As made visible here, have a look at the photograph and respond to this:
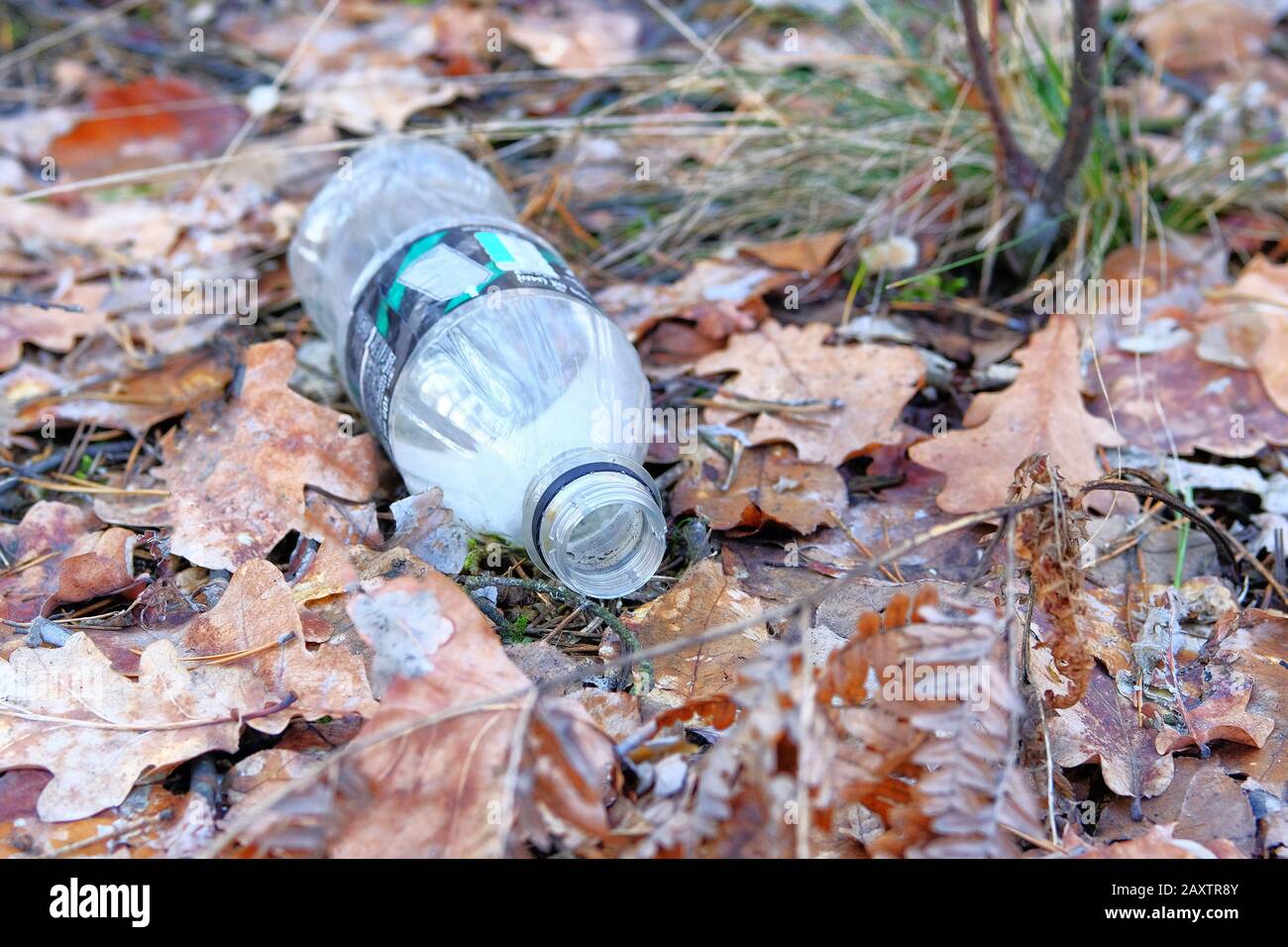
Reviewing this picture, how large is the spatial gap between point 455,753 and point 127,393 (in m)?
1.64

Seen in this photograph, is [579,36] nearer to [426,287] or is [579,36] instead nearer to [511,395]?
[426,287]

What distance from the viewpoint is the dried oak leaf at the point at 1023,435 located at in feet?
6.93

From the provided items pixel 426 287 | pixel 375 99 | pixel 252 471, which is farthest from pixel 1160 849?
pixel 375 99

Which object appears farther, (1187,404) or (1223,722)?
(1187,404)

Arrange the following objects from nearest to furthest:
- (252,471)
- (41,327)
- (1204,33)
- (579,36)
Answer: (252,471) → (41,327) → (1204,33) → (579,36)

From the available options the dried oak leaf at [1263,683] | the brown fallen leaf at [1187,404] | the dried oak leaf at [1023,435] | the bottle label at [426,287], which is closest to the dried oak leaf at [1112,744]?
the dried oak leaf at [1263,683]

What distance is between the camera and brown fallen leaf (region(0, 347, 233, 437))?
2.43 meters

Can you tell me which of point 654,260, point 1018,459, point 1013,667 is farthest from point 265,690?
point 654,260

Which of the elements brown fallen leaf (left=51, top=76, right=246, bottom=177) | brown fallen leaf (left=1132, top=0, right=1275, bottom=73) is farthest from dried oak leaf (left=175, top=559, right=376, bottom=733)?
brown fallen leaf (left=1132, top=0, right=1275, bottom=73)

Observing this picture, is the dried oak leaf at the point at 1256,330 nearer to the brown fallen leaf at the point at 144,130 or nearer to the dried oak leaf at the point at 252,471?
the dried oak leaf at the point at 252,471

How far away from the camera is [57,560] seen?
6.58 ft

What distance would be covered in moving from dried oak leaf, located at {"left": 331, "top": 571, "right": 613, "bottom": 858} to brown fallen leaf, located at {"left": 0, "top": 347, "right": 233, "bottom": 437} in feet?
4.14

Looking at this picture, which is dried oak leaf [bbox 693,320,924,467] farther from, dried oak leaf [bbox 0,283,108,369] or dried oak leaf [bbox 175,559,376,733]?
dried oak leaf [bbox 0,283,108,369]
